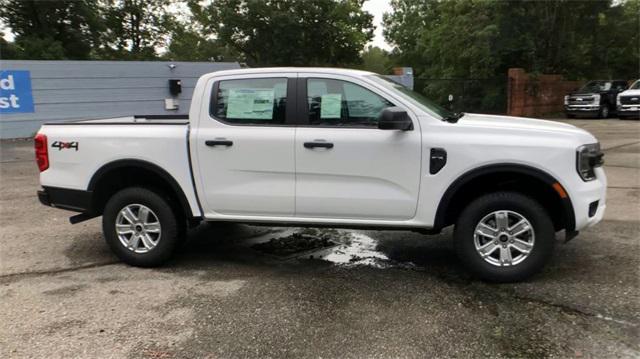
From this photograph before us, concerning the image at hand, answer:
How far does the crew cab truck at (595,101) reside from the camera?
23.0 metres

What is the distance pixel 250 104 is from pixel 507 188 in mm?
2397

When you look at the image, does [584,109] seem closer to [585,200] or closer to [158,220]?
[585,200]

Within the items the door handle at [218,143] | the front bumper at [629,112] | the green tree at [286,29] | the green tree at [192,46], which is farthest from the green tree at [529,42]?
the door handle at [218,143]

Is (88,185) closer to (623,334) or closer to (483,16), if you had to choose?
(623,334)

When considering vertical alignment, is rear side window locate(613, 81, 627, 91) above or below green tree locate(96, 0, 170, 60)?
below

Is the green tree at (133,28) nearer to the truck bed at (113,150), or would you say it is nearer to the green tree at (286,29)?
the green tree at (286,29)

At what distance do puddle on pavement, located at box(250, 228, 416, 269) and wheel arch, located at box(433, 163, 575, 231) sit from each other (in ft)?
2.70

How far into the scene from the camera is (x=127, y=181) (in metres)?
5.26

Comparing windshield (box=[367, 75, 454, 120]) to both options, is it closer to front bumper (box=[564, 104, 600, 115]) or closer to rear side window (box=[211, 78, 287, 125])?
rear side window (box=[211, 78, 287, 125])

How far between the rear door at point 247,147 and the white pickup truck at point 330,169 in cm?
1

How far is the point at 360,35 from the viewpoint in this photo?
128 ft

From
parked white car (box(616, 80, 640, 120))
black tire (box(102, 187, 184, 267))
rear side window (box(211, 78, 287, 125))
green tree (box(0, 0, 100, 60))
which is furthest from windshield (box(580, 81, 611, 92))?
green tree (box(0, 0, 100, 60))

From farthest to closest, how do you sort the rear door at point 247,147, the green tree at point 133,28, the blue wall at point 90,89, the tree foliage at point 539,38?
the green tree at point 133,28 < the tree foliage at point 539,38 < the blue wall at point 90,89 < the rear door at point 247,147

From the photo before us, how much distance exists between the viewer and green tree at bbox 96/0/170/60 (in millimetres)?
30938
